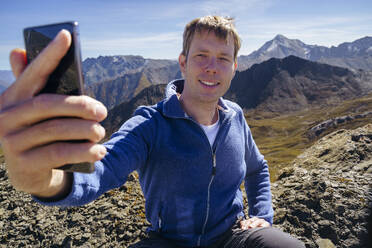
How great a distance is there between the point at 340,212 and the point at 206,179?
4218mm

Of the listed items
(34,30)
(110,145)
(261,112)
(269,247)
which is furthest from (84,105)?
(261,112)

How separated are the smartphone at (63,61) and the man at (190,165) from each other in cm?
19

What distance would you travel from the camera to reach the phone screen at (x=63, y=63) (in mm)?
1723

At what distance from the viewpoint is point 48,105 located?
1690 millimetres

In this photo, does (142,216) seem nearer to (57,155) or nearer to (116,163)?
(116,163)

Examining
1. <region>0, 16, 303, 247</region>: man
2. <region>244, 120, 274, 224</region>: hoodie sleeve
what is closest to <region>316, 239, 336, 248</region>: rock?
<region>244, 120, 274, 224</region>: hoodie sleeve

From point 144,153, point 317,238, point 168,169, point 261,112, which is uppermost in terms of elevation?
point 144,153

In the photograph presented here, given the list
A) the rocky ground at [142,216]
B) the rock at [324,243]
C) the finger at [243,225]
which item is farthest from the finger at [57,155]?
the rock at [324,243]

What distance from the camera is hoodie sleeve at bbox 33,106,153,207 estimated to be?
244 cm

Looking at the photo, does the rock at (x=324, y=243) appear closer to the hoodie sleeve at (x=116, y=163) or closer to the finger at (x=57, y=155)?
the hoodie sleeve at (x=116, y=163)

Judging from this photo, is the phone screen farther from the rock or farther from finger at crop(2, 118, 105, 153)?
the rock

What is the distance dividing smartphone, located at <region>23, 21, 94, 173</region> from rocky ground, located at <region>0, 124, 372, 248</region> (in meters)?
5.72

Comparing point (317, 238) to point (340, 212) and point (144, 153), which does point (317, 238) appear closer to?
point (340, 212)

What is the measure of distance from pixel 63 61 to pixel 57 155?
680 mm
